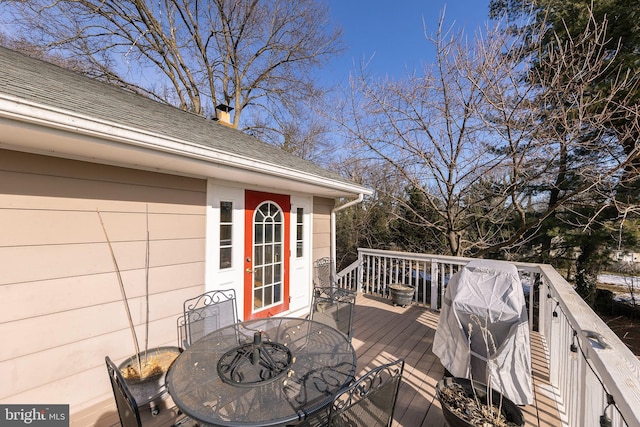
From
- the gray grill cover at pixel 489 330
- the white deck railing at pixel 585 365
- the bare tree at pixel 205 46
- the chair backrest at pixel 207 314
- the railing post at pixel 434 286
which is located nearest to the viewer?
the white deck railing at pixel 585 365

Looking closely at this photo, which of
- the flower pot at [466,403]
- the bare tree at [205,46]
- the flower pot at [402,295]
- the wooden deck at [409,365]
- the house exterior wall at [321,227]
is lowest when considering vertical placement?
the wooden deck at [409,365]

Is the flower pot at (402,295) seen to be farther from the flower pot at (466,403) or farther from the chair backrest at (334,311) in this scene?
the flower pot at (466,403)

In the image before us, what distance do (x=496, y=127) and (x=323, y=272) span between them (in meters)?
3.95

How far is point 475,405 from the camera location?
5.74 ft

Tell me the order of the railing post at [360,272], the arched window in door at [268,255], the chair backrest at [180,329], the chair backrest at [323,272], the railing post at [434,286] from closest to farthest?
the chair backrest at [180,329], the arched window in door at [268,255], the railing post at [434,286], the chair backrest at [323,272], the railing post at [360,272]

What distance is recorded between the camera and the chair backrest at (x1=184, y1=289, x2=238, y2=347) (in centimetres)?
252

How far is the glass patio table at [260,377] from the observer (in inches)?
50.7

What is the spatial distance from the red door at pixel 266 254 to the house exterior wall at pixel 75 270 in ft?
2.92

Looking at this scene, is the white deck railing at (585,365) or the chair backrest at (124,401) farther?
the chair backrest at (124,401)

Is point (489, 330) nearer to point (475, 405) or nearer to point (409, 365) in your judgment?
point (475, 405)

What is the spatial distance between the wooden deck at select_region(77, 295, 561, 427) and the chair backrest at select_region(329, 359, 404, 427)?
0.98m

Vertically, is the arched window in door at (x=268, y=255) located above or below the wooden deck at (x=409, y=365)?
above

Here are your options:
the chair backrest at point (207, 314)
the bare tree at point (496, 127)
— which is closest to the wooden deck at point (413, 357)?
the chair backrest at point (207, 314)

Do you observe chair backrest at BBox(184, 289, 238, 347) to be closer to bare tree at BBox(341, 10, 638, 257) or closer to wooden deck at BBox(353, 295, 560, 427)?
wooden deck at BBox(353, 295, 560, 427)
